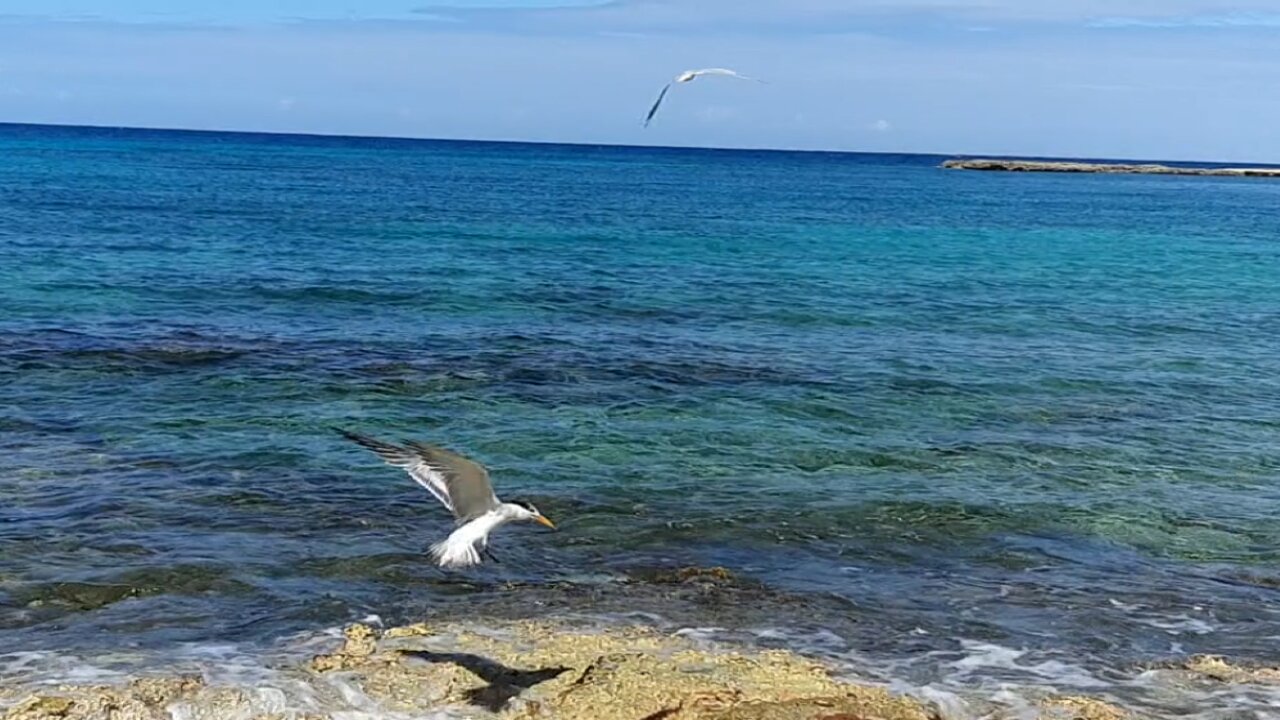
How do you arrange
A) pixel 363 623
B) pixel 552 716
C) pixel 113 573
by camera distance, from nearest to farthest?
pixel 552 716
pixel 363 623
pixel 113 573

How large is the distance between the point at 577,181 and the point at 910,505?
87272 mm

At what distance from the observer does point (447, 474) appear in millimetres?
10156

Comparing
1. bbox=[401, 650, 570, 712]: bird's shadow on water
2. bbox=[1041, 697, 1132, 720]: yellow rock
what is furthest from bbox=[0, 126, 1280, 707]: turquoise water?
bbox=[401, 650, 570, 712]: bird's shadow on water

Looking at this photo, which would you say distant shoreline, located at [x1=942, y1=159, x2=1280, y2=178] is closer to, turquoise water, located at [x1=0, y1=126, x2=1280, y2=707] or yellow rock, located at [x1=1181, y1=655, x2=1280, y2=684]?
turquoise water, located at [x1=0, y1=126, x2=1280, y2=707]

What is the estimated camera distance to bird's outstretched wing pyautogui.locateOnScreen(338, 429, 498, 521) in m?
9.90

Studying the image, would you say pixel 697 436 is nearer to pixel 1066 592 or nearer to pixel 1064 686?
pixel 1066 592

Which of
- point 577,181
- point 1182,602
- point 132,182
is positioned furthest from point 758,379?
point 577,181

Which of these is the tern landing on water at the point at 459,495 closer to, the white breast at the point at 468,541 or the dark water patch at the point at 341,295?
the white breast at the point at 468,541

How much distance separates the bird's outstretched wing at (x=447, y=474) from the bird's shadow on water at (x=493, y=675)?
107cm

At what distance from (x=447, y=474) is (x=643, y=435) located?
26.7ft

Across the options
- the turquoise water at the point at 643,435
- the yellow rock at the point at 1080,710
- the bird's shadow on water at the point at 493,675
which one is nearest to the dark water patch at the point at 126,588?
the turquoise water at the point at 643,435

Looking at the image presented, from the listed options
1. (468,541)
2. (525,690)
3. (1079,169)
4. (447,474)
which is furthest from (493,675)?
(1079,169)

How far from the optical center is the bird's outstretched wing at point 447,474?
9.90 meters

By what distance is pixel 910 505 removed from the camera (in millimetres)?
15211
